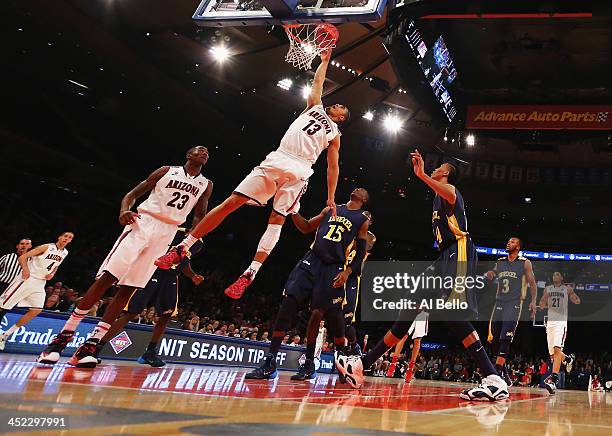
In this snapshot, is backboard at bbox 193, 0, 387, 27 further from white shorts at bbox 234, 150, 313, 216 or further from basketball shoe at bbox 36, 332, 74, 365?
basketball shoe at bbox 36, 332, 74, 365

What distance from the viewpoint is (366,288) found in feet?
78.9

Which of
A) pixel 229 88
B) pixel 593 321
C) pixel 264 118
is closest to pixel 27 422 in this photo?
pixel 229 88

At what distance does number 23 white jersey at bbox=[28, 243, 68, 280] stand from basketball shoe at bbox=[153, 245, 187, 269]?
5219mm

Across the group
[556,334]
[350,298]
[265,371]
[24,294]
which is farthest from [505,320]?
[24,294]

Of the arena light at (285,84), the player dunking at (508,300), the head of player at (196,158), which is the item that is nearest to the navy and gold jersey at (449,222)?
the head of player at (196,158)

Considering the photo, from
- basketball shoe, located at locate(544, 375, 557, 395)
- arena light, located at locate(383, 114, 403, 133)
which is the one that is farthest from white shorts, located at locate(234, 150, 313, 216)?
→ arena light, located at locate(383, 114, 403, 133)

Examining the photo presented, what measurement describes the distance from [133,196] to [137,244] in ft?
1.46

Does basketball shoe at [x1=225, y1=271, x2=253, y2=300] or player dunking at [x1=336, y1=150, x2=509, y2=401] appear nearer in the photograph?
player dunking at [x1=336, y1=150, x2=509, y2=401]

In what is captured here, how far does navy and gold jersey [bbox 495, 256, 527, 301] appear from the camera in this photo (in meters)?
7.76

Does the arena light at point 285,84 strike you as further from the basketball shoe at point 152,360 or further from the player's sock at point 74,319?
the player's sock at point 74,319

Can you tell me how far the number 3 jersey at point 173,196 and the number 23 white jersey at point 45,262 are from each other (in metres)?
4.66

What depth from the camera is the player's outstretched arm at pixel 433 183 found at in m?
4.09

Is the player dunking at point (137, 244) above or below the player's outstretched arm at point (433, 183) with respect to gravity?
below

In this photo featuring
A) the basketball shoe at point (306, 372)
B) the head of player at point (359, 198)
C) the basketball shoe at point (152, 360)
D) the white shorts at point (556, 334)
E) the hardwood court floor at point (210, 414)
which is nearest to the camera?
the hardwood court floor at point (210, 414)
